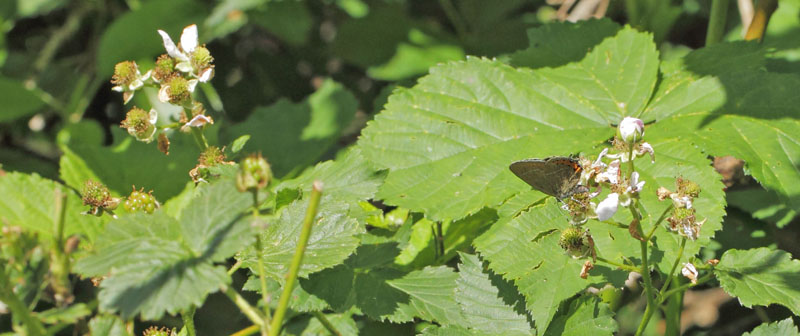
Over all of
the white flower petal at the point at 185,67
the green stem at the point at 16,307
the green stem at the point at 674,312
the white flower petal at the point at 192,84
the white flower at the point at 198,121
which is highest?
the white flower petal at the point at 185,67

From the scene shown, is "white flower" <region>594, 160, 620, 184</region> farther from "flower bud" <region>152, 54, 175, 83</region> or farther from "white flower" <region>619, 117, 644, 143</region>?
"flower bud" <region>152, 54, 175, 83</region>

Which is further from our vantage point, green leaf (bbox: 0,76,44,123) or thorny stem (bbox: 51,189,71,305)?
green leaf (bbox: 0,76,44,123)

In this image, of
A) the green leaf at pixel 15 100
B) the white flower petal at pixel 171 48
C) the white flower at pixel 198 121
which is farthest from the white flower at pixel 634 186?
the green leaf at pixel 15 100

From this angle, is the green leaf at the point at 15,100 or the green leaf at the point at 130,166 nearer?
the green leaf at the point at 130,166

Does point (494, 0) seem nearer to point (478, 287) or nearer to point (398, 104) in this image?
point (398, 104)

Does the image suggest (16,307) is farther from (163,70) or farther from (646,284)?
(646,284)

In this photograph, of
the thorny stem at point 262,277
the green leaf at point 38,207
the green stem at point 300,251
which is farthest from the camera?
the green leaf at point 38,207

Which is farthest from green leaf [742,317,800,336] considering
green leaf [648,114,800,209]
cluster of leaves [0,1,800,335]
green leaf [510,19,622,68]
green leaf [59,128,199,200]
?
green leaf [59,128,199,200]

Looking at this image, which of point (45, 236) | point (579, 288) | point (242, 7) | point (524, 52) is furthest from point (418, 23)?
point (579, 288)

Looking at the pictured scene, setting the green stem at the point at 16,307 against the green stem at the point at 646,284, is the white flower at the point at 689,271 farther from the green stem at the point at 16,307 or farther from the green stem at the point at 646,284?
the green stem at the point at 16,307
